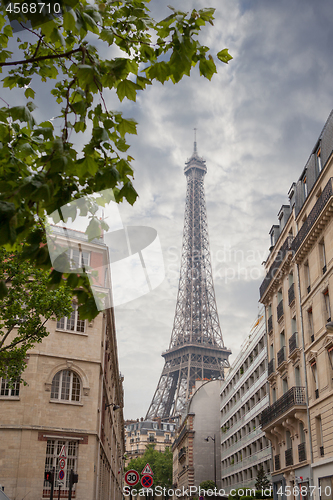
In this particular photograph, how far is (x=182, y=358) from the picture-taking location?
12950 centimetres

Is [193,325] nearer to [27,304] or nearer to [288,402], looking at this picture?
[288,402]

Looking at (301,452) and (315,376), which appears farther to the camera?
(301,452)

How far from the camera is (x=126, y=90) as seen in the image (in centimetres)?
512

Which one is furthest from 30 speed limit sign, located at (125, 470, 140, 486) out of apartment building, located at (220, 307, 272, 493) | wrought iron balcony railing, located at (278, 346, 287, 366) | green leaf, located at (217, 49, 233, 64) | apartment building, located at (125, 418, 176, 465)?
apartment building, located at (125, 418, 176, 465)

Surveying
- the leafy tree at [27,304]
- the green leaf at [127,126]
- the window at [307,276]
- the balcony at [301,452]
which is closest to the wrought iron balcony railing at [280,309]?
the window at [307,276]

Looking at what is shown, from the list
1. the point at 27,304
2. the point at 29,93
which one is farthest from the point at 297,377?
the point at 29,93

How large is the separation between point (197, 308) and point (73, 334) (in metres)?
118

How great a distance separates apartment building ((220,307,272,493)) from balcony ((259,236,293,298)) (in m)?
6.47

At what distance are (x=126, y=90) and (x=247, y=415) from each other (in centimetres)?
5397

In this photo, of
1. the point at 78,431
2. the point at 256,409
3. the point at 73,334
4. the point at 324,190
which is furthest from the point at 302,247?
the point at 256,409

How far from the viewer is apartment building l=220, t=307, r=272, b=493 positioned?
47.5 metres

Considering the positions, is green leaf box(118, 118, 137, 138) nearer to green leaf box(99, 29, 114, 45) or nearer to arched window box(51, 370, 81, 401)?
green leaf box(99, 29, 114, 45)

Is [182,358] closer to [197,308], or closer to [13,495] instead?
[197,308]

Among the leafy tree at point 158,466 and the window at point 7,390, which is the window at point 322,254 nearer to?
the window at point 7,390
